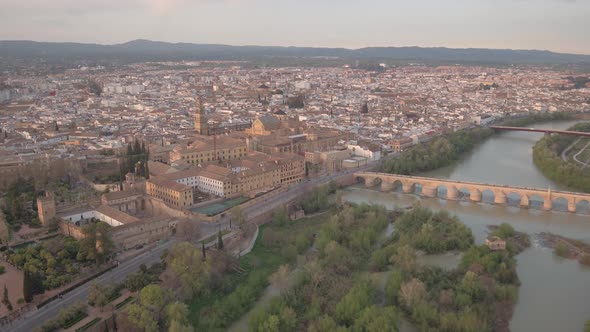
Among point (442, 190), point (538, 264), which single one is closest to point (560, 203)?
point (442, 190)

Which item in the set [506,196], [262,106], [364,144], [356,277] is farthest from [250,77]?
[356,277]

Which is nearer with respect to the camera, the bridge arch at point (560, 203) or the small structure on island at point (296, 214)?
the small structure on island at point (296, 214)

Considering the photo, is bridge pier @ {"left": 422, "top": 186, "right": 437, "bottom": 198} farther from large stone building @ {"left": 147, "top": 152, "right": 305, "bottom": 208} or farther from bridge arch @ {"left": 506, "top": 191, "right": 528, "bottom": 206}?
large stone building @ {"left": 147, "top": 152, "right": 305, "bottom": 208}

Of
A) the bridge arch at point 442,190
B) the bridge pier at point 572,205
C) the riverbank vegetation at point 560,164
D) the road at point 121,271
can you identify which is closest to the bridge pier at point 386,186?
the bridge arch at point 442,190

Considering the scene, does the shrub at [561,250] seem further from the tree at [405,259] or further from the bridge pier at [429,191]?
the bridge pier at [429,191]

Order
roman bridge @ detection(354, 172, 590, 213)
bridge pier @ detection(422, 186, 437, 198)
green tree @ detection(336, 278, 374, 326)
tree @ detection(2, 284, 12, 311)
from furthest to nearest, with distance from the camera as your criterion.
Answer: bridge pier @ detection(422, 186, 437, 198)
roman bridge @ detection(354, 172, 590, 213)
tree @ detection(2, 284, 12, 311)
green tree @ detection(336, 278, 374, 326)

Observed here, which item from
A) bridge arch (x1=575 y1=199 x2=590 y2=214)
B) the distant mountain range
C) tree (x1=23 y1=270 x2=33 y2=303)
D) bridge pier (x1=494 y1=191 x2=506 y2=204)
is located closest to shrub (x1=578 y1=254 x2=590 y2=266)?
bridge arch (x1=575 y1=199 x2=590 y2=214)
